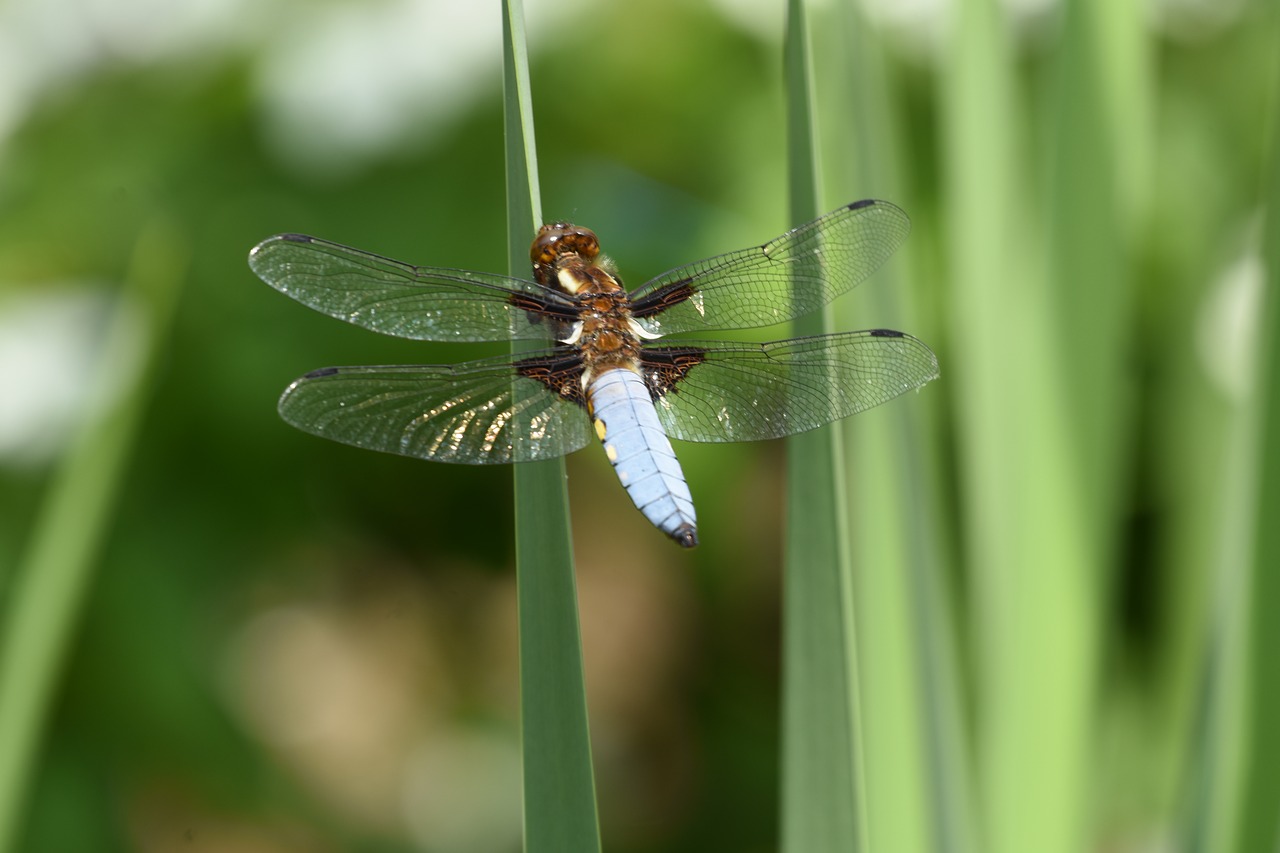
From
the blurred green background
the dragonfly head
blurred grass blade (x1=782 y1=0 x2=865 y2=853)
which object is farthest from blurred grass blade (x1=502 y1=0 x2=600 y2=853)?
the blurred green background

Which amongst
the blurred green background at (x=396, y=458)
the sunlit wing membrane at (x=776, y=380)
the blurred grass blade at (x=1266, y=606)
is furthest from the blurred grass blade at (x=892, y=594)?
the blurred green background at (x=396, y=458)

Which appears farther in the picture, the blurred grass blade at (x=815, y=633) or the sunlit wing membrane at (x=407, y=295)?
the sunlit wing membrane at (x=407, y=295)

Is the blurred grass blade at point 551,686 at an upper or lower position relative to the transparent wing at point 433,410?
lower

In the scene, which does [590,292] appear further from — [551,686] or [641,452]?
[551,686]

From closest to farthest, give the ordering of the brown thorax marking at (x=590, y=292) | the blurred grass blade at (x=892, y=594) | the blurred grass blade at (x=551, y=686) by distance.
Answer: the blurred grass blade at (x=551, y=686), the blurred grass blade at (x=892, y=594), the brown thorax marking at (x=590, y=292)

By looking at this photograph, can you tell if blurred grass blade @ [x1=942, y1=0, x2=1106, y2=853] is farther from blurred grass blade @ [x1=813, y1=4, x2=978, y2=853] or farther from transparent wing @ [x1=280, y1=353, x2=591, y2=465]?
transparent wing @ [x1=280, y1=353, x2=591, y2=465]

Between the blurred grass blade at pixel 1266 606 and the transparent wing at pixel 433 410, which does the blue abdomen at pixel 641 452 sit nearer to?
the transparent wing at pixel 433 410
